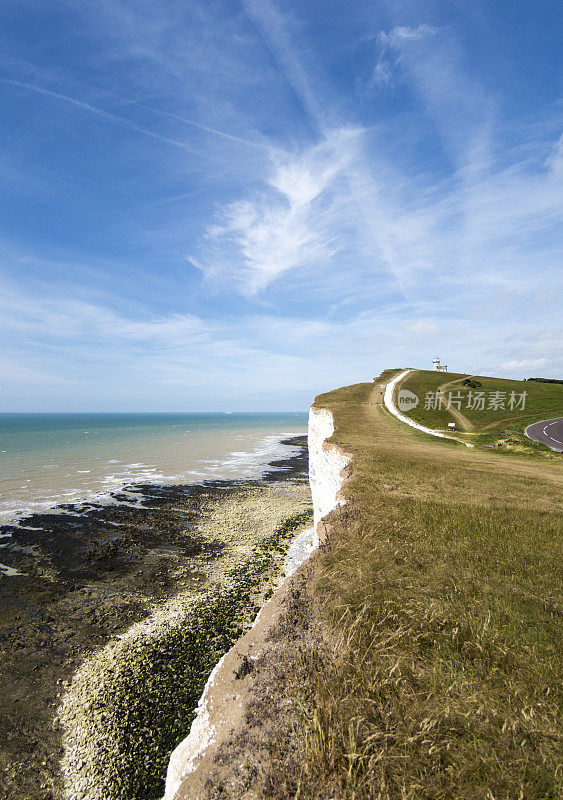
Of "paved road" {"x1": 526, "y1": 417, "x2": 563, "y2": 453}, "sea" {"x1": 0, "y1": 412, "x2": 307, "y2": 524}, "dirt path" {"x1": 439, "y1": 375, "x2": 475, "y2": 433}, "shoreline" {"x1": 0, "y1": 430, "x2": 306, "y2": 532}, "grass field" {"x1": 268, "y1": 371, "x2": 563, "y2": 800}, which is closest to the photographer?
"grass field" {"x1": 268, "y1": 371, "x2": 563, "y2": 800}

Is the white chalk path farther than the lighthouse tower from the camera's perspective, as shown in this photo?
No

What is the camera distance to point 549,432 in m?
33.8

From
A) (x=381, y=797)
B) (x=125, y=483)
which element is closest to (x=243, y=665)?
(x=381, y=797)

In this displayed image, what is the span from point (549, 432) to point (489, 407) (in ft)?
35.4

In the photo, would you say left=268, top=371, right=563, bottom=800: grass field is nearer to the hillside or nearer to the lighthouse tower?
the hillside

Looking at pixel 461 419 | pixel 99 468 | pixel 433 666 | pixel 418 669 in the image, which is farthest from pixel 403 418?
pixel 99 468

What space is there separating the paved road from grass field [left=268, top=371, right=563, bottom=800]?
80.9ft

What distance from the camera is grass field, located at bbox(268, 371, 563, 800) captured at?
10.9 feet

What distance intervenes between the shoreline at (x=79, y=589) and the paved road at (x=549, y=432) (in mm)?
23446

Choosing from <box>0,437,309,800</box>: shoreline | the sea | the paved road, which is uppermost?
the paved road

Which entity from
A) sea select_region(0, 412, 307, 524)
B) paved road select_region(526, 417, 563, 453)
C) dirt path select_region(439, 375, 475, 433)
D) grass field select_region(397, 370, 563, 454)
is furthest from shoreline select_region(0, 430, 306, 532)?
paved road select_region(526, 417, 563, 453)

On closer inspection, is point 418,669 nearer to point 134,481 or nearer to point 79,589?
point 79,589

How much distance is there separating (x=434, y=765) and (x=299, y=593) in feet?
12.9

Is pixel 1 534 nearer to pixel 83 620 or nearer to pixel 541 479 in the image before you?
pixel 83 620
